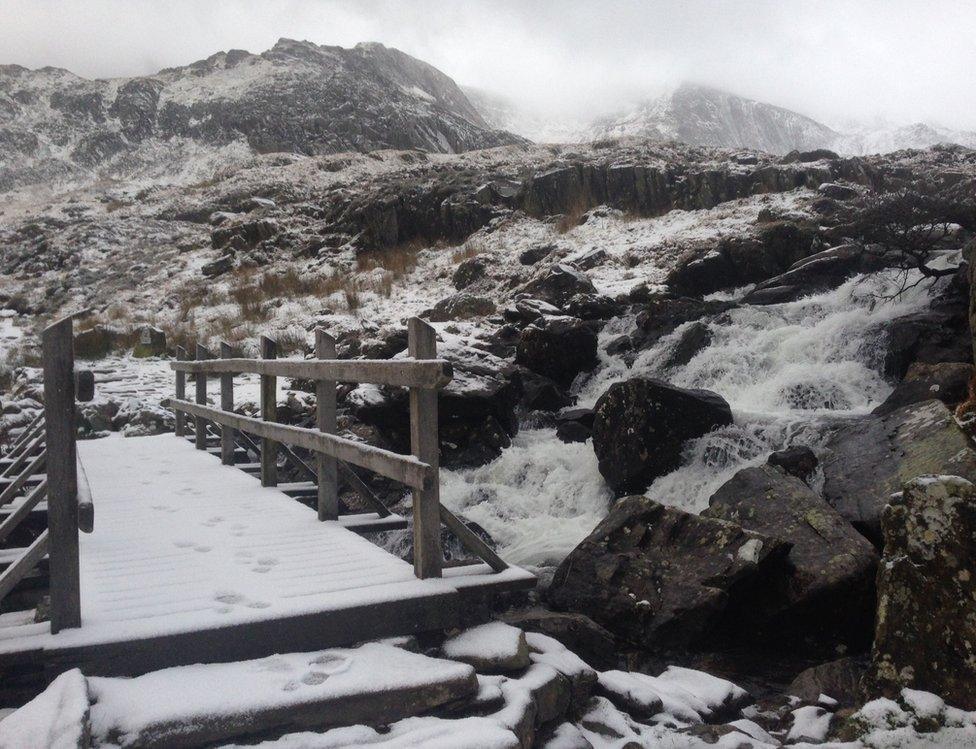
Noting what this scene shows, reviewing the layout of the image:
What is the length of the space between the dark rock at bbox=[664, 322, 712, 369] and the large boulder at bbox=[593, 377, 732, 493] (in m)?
2.99

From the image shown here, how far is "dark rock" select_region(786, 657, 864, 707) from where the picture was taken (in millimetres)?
4363

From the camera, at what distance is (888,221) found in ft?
38.7

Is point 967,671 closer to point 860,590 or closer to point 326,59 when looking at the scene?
point 860,590

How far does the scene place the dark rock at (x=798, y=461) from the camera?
Answer: 7.20 m

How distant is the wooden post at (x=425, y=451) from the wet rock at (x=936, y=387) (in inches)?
248

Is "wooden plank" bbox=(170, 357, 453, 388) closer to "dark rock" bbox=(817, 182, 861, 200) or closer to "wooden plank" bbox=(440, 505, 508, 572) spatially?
"wooden plank" bbox=(440, 505, 508, 572)

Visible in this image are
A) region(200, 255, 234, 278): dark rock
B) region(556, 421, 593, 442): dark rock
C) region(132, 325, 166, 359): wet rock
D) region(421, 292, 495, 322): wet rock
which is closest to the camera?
region(556, 421, 593, 442): dark rock

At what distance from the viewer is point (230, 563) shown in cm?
411

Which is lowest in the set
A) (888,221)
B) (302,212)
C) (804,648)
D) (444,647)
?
(804,648)

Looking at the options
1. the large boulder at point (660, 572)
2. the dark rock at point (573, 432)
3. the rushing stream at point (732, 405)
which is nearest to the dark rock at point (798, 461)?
the rushing stream at point (732, 405)

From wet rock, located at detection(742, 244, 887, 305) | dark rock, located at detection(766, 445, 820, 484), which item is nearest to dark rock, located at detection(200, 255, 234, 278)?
wet rock, located at detection(742, 244, 887, 305)

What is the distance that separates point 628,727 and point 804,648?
254 centimetres

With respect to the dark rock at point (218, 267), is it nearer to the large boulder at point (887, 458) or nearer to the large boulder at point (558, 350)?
the large boulder at point (558, 350)

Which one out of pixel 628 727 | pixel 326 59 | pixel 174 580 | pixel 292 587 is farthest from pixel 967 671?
pixel 326 59
